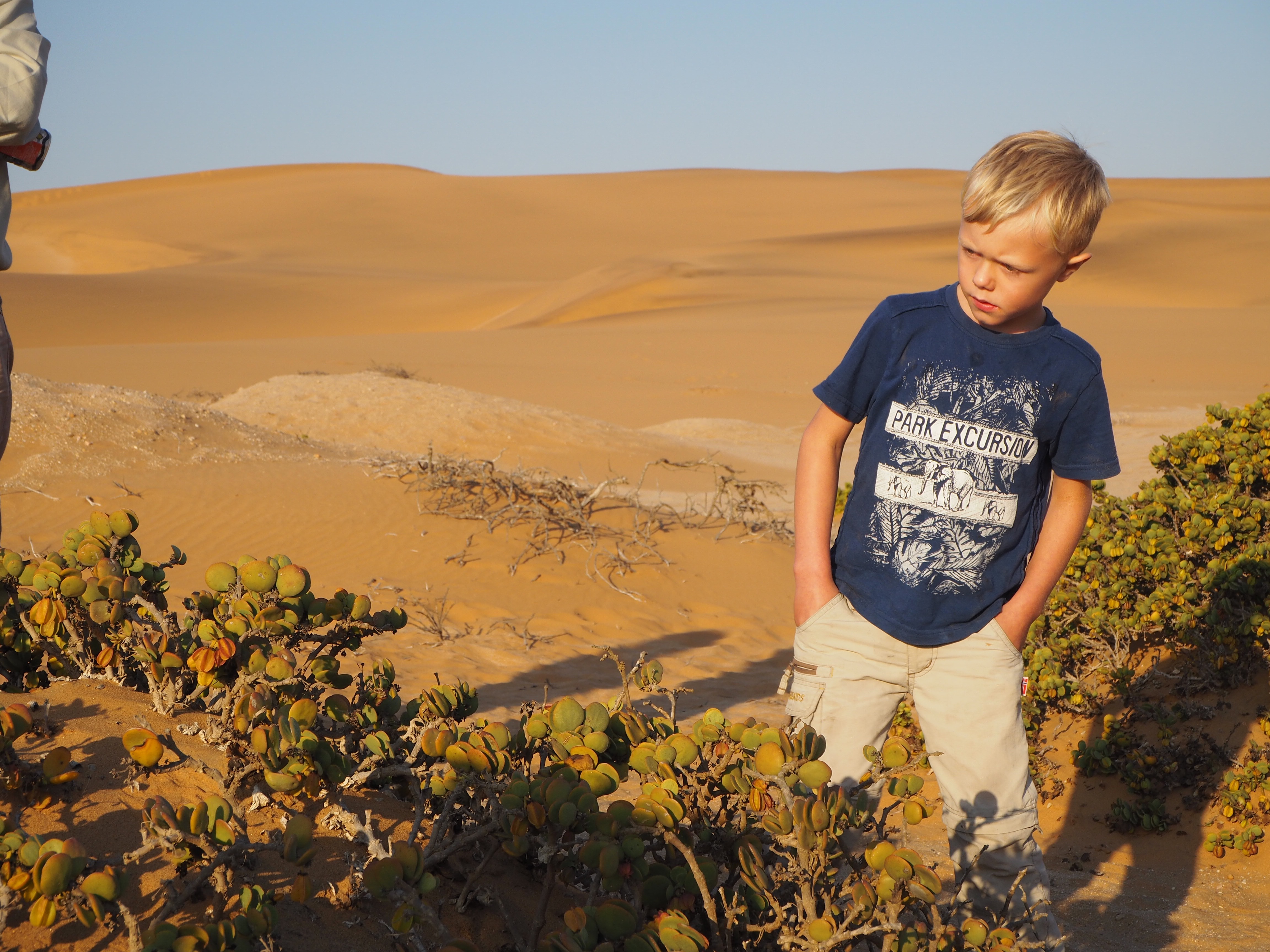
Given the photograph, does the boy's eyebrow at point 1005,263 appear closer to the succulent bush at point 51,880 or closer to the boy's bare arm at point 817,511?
the boy's bare arm at point 817,511

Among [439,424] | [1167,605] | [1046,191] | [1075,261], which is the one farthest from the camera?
[439,424]

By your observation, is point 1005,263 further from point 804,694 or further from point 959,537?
point 804,694

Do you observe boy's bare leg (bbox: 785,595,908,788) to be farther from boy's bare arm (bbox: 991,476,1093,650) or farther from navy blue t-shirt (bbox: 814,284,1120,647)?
boy's bare arm (bbox: 991,476,1093,650)

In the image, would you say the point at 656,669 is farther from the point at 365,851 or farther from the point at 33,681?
the point at 33,681

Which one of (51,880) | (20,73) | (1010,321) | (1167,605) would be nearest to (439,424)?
(1167,605)

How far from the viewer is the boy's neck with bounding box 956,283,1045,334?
7.28ft

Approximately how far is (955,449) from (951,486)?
0.27 feet

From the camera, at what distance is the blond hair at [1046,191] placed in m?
2.01

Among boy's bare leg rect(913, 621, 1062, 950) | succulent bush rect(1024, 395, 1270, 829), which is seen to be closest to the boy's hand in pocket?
boy's bare leg rect(913, 621, 1062, 950)

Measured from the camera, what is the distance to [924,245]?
51.0 metres

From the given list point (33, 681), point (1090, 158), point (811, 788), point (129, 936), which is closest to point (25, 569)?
point (33, 681)

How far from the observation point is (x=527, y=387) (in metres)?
22.7

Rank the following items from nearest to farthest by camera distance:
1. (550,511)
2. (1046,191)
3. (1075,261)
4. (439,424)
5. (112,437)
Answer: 1. (1046,191)
2. (1075,261)
3. (550,511)
4. (112,437)
5. (439,424)

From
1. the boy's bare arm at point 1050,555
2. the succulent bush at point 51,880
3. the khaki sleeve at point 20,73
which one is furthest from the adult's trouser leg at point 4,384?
the boy's bare arm at point 1050,555
